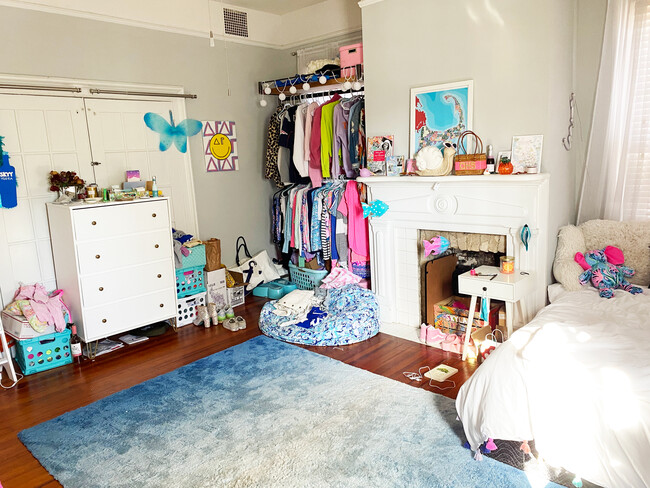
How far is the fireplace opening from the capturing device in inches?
144

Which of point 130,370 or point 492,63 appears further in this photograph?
point 130,370

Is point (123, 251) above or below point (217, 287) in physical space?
above

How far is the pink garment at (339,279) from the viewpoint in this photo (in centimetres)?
453

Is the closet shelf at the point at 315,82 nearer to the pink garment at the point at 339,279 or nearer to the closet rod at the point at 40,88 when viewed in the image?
the pink garment at the point at 339,279

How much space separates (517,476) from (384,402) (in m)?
0.87

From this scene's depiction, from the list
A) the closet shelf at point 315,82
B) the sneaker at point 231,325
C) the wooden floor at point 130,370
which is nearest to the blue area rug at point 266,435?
the wooden floor at point 130,370

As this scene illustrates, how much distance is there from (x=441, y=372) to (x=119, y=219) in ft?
8.46

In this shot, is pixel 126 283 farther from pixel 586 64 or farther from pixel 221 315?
pixel 586 64

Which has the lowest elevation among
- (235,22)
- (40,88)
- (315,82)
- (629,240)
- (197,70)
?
(629,240)

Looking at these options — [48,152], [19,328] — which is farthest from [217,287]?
[48,152]

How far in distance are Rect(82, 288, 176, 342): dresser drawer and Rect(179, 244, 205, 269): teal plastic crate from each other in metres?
0.27

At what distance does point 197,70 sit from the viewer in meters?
4.80

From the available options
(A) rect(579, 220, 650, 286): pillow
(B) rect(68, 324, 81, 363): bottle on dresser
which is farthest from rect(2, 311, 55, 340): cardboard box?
(A) rect(579, 220, 650, 286): pillow

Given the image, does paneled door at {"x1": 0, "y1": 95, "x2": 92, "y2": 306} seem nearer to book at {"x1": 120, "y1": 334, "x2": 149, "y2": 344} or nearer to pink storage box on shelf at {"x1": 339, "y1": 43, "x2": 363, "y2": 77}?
book at {"x1": 120, "y1": 334, "x2": 149, "y2": 344}
